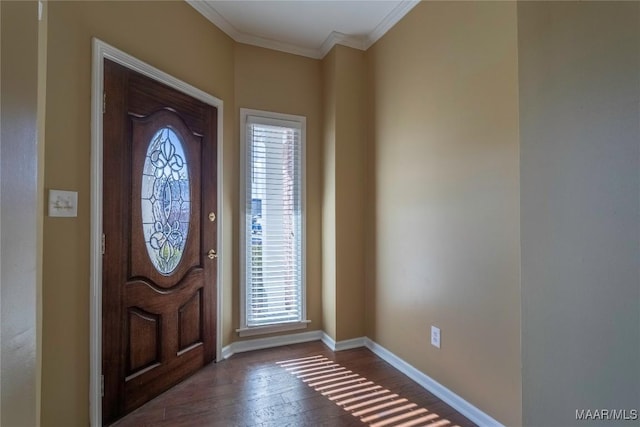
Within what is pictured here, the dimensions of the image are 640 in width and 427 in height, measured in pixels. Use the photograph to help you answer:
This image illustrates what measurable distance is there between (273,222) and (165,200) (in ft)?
3.19

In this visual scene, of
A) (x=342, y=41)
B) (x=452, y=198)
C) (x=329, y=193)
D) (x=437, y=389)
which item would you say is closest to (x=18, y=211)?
(x=452, y=198)

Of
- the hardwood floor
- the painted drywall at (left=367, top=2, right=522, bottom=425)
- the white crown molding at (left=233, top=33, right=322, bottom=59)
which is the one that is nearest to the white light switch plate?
the hardwood floor

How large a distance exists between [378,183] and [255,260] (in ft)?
4.19

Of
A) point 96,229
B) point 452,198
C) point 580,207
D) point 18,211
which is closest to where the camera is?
point 18,211

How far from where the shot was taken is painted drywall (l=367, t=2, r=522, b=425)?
1561mm

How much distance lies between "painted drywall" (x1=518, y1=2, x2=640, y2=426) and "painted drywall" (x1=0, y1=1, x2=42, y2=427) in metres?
1.09

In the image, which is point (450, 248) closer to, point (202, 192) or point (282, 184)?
point (282, 184)

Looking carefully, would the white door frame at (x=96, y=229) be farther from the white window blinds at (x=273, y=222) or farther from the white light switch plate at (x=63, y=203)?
the white window blinds at (x=273, y=222)

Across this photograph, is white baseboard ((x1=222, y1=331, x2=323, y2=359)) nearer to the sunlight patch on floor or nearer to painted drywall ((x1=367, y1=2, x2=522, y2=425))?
the sunlight patch on floor

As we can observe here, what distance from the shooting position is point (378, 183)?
2.63 meters

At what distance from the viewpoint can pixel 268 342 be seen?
8.98 feet

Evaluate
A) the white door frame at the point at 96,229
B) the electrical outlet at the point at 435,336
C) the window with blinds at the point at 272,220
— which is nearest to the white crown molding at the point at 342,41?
the window with blinds at the point at 272,220

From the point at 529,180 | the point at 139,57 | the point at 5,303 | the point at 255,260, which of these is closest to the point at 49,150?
the point at 139,57

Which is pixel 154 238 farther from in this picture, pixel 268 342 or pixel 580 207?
pixel 580 207
